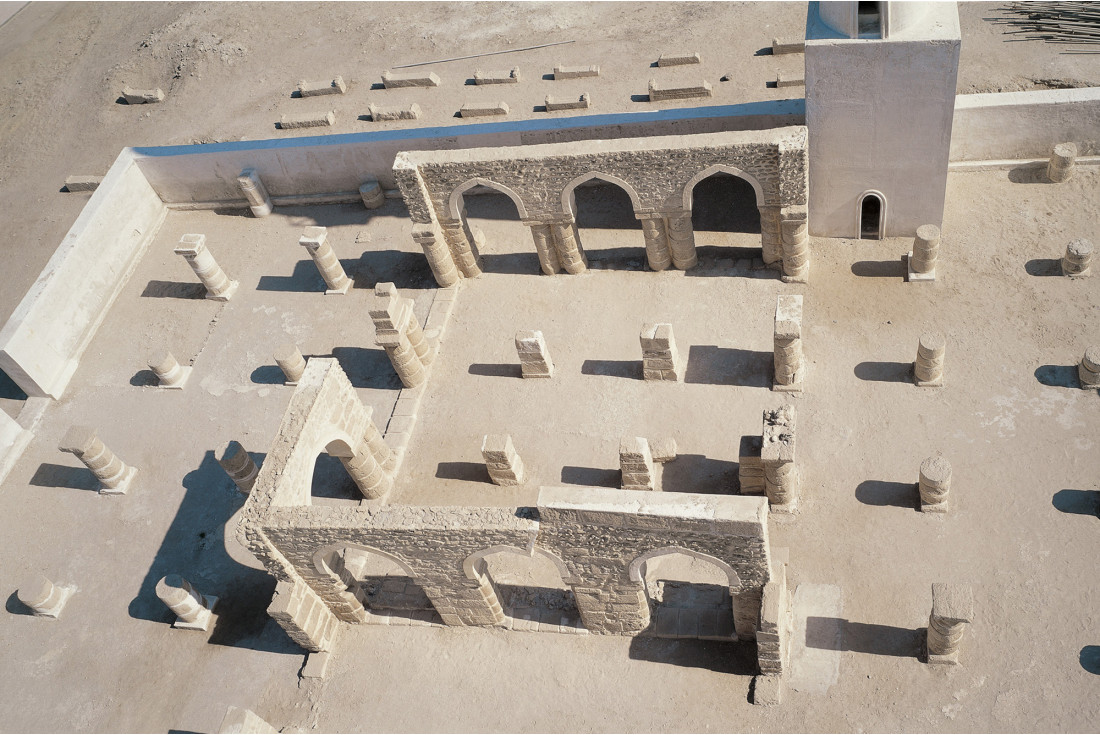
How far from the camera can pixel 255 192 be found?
23.7 metres

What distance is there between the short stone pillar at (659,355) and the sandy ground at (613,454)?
0.40m

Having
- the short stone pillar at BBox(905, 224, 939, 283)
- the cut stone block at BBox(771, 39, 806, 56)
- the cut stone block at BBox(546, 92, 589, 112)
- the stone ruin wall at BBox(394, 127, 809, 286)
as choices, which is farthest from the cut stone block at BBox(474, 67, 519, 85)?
the short stone pillar at BBox(905, 224, 939, 283)

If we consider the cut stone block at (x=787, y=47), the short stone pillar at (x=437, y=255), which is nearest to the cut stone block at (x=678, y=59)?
the cut stone block at (x=787, y=47)

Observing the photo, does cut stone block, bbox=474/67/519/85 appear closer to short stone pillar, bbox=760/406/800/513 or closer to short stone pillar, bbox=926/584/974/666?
short stone pillar, bbox=760/406/800/513

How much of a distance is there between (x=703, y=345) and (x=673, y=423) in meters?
1.98

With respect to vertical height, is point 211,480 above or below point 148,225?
below

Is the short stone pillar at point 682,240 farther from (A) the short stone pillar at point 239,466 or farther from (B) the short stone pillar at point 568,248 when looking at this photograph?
(A) the short stone pillar at point 239,466

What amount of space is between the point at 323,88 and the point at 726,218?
11.7 m

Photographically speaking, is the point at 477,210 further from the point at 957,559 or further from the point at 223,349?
the point at 957,559

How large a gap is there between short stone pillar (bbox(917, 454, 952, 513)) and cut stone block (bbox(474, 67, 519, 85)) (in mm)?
14646

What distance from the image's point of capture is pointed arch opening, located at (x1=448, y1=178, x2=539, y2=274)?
2191 centimetres

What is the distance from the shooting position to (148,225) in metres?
24.5

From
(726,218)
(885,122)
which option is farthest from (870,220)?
(726,218)

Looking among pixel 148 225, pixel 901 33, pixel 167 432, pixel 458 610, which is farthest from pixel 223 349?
pixel 901 33
